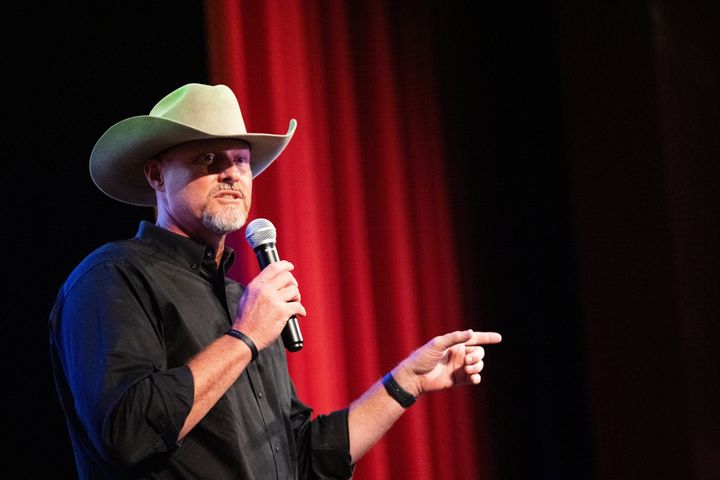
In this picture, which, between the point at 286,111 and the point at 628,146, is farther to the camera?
the point at 628,146

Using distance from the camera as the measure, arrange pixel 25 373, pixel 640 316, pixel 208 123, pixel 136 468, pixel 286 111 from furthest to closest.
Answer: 1. pixel 640 316
2. pixel 286 111
3. pixel 25 373
4. pixel 208 123
5. pixel 136 468

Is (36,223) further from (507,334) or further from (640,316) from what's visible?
(640,316)

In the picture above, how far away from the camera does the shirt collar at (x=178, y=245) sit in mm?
1763

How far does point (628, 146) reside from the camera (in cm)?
283

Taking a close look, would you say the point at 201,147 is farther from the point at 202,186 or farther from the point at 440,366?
the point at 440,366

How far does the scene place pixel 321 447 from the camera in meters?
1.94

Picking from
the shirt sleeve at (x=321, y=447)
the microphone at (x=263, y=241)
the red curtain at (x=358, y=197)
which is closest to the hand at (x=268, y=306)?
the microphone at (x=263, y=241)

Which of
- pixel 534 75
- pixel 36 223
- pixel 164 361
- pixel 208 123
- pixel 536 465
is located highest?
pixel 534 75

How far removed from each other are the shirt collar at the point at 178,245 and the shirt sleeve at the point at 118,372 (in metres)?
0.21

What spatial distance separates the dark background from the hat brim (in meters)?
0.34

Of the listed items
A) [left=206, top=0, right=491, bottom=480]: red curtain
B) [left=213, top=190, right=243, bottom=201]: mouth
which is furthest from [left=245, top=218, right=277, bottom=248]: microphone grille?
[left=206, top=0, right=491, bottom=480]: red curtain

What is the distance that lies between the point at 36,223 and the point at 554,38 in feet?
6.21

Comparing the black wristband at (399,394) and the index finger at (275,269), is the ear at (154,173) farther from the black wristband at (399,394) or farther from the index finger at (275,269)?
the black wristband at (399,394)

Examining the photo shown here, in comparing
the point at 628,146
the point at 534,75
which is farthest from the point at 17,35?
the point at 628,146
